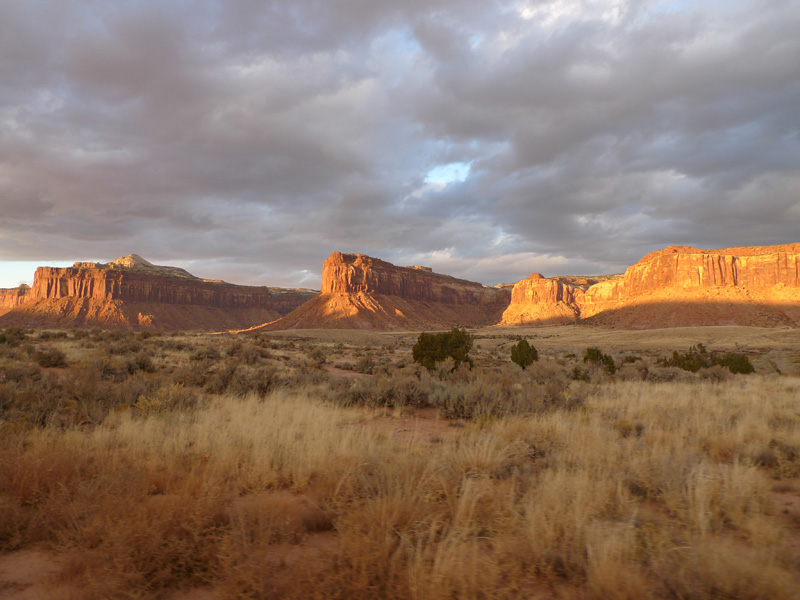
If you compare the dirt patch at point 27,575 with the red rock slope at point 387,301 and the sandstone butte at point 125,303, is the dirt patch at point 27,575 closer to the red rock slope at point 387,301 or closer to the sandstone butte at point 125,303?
the red rock slope at point 387,301

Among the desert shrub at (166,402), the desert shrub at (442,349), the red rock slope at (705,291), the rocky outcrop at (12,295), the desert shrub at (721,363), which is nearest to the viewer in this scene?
the desert shrub at (166,402)

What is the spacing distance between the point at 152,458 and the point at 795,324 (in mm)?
111614

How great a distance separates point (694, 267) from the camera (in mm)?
110812

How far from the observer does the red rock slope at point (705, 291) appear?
90938 mm

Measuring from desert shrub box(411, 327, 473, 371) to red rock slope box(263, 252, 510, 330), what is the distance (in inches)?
3639

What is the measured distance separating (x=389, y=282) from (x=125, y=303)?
3476 inches

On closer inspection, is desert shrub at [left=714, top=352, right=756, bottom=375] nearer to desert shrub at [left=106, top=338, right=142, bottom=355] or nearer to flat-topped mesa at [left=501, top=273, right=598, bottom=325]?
desert shrub at [left=106, top=338, right=142, bottom=355]

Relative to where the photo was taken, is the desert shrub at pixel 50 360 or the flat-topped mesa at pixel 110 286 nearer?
the desert shrub at pixel 50 360

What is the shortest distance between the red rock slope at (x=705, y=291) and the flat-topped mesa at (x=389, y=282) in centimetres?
4264

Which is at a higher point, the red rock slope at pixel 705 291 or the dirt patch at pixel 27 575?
the red rock slope at pixel 705 291

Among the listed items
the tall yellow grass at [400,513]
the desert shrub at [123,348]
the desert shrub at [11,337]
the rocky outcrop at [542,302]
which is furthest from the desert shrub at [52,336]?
the rocky outcrop at [542,302]

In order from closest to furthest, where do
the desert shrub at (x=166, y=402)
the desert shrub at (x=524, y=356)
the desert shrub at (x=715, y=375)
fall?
the desert shrub at (x=166, y=402) → the desert shrub at (x=715, y=375) → the desert shrub at (x=524, y=356)

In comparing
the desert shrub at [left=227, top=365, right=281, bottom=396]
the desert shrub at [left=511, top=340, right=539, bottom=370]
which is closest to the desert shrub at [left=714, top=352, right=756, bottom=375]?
the desert shrub at [left=511, top=340, right=539, bottom=370]

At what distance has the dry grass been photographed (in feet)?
8.91
